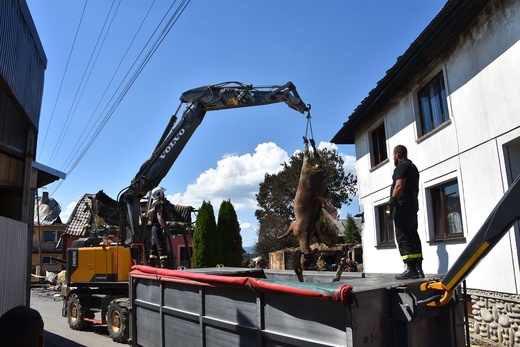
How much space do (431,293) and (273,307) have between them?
1391 millimetres

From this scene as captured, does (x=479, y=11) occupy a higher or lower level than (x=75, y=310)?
higher

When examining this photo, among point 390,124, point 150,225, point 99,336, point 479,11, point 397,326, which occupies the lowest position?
point 99,336

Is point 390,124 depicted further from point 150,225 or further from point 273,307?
point 273,307

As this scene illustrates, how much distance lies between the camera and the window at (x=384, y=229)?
12289mm

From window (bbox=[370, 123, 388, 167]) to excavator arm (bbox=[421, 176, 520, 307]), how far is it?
31.9ft

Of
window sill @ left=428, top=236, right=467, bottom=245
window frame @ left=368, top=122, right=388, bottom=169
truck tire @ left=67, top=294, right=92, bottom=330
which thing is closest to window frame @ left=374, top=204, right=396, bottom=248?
window frame @ left=368, top=122, right=388, bottom=169

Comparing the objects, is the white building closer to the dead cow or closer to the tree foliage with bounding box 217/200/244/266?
the dead cow

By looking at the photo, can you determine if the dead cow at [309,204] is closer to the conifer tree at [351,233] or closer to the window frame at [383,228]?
the window frame at [383,228]

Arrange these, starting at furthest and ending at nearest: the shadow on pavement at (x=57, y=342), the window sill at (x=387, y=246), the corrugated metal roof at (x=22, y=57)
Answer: the window sill at (x=387, y=246) → the shadow on pavement at (x=57, y=342) → the corrugated metal roof at (x=22, y=57)

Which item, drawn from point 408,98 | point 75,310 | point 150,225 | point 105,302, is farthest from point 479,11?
point 75,310

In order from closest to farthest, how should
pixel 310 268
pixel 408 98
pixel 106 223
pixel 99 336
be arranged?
1. pixel 310 268
2. pixel 99 336
3. pixel 408 98
4. pixel 106 223

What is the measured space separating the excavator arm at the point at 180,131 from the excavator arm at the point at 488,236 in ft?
28.2

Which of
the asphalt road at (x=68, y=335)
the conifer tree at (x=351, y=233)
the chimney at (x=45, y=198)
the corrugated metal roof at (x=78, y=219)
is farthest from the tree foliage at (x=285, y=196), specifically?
the asphalt road at (x=68, y=335)

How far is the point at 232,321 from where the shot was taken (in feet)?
13.1
